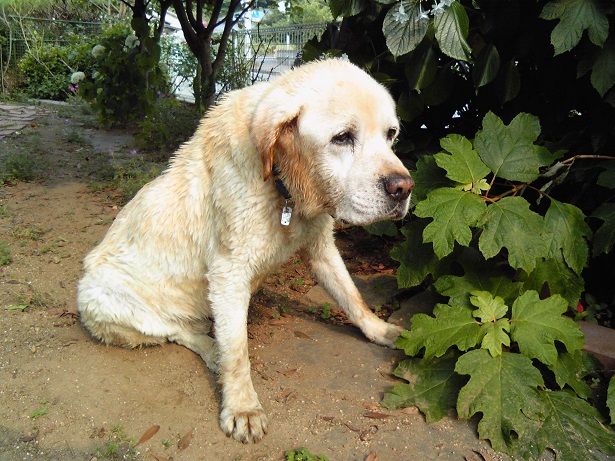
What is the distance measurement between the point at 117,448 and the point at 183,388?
54 centimetres

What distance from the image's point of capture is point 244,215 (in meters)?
2.84

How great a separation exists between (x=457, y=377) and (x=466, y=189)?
106 centimetres

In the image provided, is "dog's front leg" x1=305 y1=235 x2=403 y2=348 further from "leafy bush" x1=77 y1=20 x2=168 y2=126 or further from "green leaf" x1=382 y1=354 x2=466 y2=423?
"leafy bush" x1=77 y1=20 x2=168 y2=126

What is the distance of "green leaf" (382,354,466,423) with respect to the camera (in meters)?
2.79

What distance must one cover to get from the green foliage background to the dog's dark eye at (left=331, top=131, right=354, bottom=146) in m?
0.64

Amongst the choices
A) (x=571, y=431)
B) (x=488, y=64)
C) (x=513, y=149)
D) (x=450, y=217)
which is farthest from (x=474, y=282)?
(x=488, y=64)

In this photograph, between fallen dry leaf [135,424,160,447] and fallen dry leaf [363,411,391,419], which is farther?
fallen dry leaf [363,411,391,419]

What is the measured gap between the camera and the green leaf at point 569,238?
2.95 metres

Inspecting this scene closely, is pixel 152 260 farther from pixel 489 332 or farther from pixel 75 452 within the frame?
pixel 489 332

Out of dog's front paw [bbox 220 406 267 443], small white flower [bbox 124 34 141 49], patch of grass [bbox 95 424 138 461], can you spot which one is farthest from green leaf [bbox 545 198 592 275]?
small white flower [bbox 124 34 141 49]

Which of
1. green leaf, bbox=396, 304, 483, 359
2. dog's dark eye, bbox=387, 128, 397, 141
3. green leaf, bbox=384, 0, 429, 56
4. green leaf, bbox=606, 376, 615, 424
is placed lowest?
green leaf, bbox=606, 376, 615, 424

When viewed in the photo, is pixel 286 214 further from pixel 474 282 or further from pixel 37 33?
pixel 37 33

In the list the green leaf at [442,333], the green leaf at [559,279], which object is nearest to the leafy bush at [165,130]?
the green leaf at [442,333]

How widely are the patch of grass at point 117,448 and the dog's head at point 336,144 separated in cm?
148
